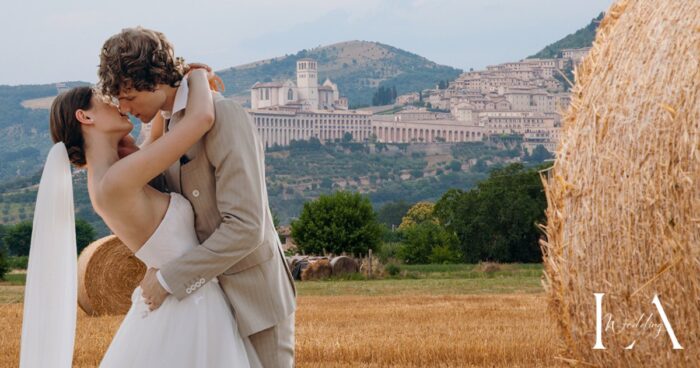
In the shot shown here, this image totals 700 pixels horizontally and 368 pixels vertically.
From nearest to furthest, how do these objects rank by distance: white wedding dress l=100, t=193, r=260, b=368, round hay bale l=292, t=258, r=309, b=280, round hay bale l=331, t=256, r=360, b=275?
white wedding dress l=100, t=193, r=260, b=368, round hay bale l=292, t=258, r=309, b=280, round hay bale l=331, t=256, r=360, b=275

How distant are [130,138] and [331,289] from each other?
18.7 metres

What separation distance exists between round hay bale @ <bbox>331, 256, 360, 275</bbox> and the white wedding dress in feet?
82.8

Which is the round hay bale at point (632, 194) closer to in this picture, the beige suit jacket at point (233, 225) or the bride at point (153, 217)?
the beige suit jacket at point (233, 225)

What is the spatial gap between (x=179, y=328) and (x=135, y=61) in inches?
35.6

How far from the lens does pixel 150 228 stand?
13.1 feet

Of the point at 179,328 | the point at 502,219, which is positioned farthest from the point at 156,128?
the point at 502,219

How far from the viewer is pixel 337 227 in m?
41.9

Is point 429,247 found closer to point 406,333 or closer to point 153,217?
point 406,333

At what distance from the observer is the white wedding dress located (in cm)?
393

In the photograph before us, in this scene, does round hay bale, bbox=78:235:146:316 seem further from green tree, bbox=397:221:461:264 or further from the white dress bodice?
green tree, bbox=397:221:461:264

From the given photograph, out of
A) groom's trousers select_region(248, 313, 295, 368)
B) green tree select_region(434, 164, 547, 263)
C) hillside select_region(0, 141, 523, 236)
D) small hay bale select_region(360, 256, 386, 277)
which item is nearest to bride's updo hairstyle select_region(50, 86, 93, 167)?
groom's trousers select_region(248, 313, 295, 368)

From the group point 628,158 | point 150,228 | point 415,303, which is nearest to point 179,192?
point 150,228

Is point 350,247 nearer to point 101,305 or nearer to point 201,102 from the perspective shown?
point 101,305

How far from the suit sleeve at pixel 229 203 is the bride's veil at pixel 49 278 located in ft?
1.72
